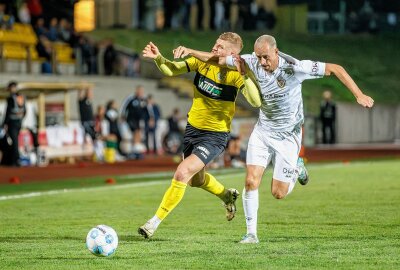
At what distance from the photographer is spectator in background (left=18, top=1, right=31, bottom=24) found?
37812 millimetres

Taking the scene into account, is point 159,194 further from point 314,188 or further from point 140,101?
point 140,101

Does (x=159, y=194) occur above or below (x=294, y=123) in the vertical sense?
below

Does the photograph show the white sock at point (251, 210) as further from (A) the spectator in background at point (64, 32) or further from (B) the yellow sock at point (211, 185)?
(A) the spectator in background at point (64, 32)

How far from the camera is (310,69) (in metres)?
11.6

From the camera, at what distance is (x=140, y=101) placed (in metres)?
33.9

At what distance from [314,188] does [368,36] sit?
118ft

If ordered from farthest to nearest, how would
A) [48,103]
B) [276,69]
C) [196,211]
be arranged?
[48,103] < [196,211] < [276,69]

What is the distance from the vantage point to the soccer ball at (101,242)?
1027 centimetres

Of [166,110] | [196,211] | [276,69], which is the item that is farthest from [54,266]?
[166,110]

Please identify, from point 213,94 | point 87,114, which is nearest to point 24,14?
point 87,114

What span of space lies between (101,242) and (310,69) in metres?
3.08

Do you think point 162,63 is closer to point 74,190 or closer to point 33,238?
point 33,238

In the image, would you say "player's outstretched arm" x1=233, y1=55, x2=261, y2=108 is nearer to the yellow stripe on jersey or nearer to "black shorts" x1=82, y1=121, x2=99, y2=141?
the yellow stripe on jersey

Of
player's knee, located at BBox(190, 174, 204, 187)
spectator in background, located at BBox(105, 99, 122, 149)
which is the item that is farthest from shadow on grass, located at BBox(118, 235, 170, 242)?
spectator in background, located at BBox(105, 99, 122, 149)
